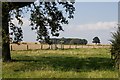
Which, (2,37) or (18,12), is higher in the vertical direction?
(18,12)

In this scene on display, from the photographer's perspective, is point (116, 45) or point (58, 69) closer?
point (116, 45)

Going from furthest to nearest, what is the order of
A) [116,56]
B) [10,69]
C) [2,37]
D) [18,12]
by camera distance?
[18,12], [10,69], [2,37], [116,56]

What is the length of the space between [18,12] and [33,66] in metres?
3.30

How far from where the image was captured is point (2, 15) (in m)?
17.0

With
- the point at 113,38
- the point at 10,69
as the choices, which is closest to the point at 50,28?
the point at 10,69

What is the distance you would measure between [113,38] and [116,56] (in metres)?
1.03

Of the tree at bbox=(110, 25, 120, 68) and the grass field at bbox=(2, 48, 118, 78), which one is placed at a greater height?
the tree at bbox=(110, 25, 120, 68)

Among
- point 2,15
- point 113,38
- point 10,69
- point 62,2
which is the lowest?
point 10,69

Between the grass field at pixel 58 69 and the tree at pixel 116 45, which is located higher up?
the tree at pixel 116 45

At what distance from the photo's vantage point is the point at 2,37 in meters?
17.5

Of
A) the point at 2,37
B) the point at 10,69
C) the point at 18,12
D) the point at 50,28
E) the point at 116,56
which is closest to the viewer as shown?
the point at 116,56

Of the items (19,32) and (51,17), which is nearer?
(19,32)

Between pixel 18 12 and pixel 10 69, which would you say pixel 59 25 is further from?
pixel 10 69

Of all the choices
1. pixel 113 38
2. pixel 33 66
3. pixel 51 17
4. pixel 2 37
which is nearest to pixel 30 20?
pixel 51 17
